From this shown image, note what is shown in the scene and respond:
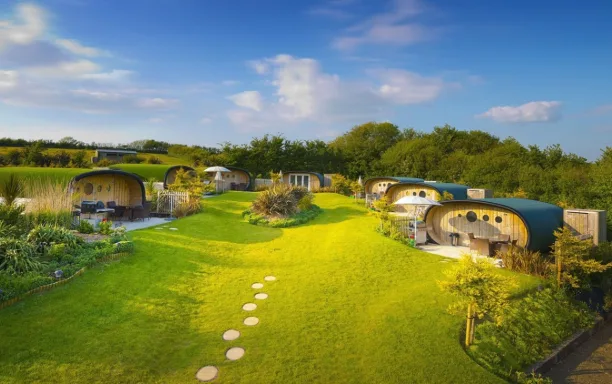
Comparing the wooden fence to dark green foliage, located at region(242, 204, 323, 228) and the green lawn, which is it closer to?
dark green foliage, located at region(242, 204, 323, 228)

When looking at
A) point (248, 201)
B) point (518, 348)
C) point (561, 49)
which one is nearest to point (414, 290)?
point (518, 348)

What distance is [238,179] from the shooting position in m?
33.7

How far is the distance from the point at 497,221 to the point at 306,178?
21.4 m

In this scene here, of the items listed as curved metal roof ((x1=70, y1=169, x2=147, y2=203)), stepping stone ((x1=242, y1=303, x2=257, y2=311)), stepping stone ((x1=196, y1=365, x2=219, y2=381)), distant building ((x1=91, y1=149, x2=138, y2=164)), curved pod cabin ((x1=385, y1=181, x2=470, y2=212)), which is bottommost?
stepping stone ((x1=196, y1=365, x2=219, y2=381))

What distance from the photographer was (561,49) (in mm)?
15594

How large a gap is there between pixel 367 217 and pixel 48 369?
15014mm

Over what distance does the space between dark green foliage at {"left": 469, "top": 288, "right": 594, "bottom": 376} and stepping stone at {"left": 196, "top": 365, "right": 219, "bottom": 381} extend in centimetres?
419

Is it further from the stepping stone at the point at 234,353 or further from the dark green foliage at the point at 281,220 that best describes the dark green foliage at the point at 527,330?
the dark green foliage at the point at 281,220

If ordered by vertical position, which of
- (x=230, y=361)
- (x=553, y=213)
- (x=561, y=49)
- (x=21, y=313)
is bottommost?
(x=230, y=361)

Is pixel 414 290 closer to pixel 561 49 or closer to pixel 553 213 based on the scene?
pixel 553 213

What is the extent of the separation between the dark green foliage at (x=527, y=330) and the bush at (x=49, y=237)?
9146 mm

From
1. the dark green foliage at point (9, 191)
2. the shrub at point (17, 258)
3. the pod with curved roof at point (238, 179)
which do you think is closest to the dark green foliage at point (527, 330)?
the shrub at point (17, 258)

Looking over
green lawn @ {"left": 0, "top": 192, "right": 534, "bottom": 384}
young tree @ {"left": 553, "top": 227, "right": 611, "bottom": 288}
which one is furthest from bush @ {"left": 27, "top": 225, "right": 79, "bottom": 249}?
young tree @ {"left": 553, "top": 227, "right": 611, "bottom": 288}

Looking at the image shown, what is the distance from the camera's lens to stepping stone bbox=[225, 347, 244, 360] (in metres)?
5.38
